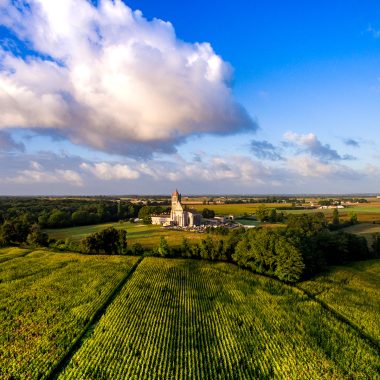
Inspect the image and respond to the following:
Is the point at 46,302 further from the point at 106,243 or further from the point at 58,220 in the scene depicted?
the point at 58,220

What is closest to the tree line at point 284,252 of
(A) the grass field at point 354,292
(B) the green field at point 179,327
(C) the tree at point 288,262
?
(C) the tree at point 288,262

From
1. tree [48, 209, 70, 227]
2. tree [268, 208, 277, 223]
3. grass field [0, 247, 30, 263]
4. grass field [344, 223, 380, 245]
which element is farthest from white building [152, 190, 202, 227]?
grass field [0, 247, 30, 263]

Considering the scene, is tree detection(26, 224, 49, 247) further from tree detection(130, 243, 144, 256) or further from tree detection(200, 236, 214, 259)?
tree detection(200, 236, 214, 259)

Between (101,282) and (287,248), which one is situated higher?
(287,248)

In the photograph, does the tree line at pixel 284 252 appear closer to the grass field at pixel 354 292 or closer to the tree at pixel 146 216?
the grass field at pixel 354 292

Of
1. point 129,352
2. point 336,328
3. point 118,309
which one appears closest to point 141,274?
point 118,309

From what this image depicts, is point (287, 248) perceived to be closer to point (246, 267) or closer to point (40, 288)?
point (246, 267)

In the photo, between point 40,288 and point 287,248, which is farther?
point 287,248
